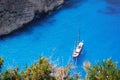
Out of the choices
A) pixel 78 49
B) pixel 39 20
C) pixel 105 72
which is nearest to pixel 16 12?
pixel 39 20

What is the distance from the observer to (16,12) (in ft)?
77.4

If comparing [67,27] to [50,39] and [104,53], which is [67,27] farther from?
[104,53]

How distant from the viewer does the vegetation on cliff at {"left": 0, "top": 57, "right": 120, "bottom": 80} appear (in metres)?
10.9

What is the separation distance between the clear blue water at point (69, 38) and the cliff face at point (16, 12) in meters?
0.79

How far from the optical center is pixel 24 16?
78.7 ft

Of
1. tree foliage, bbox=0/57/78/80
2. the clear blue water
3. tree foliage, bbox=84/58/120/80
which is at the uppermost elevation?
the clear blue water

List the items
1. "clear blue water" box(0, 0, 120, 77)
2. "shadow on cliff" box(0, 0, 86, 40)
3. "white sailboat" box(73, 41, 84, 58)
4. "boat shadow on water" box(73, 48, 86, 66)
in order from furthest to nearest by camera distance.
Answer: "shadow on cliff" box(0, 0, 86, 40) → "white sailboat" box(73, 41, 84, 58) → "clear blue water" box(0, 0, 120, 77) → "boat shadow on water" box(73, 48, 86, 66)

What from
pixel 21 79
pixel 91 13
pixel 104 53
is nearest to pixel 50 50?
pixel 104 53

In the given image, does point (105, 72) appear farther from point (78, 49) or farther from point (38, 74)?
point (78, 49)

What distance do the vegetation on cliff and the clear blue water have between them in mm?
5458

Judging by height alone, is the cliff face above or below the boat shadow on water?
above

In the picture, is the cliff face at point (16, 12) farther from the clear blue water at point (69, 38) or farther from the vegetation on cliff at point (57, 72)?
the vegetation on cliff at point (57, 72)

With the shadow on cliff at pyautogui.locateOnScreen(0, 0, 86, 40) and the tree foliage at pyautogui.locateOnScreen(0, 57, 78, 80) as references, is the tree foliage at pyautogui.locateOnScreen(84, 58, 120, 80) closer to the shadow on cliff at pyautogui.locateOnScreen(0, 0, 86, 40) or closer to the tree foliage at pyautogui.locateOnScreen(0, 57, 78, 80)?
the tree foliage at pyautogui.locateOnScreen(0, 57, 78, 80)

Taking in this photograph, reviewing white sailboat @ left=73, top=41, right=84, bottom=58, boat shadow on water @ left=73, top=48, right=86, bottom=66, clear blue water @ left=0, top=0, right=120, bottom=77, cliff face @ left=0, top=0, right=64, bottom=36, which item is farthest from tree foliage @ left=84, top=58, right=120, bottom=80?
cliff face @ left=0, top=0, right=64, bottom=36
